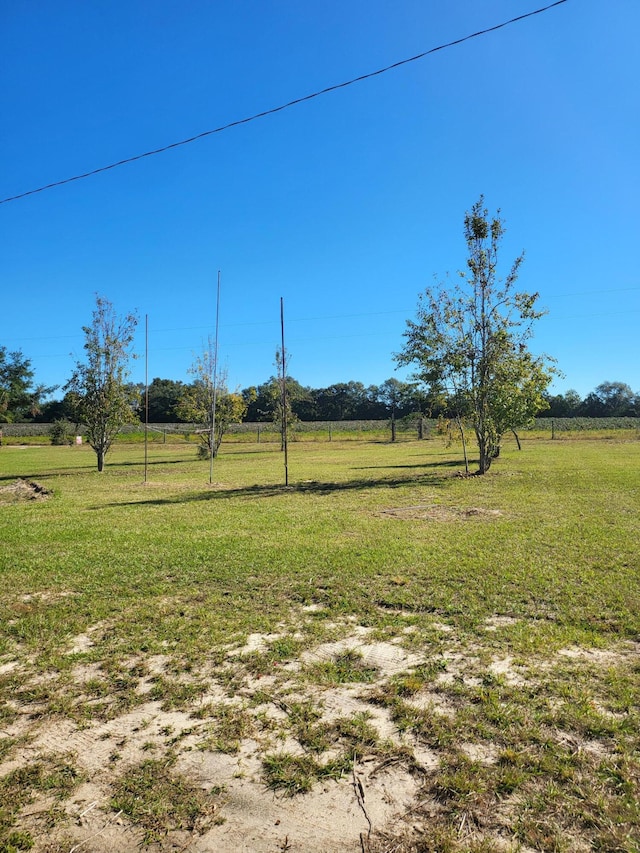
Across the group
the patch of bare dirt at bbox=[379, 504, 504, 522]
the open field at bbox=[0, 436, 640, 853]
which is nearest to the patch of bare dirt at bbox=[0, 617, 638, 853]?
the open field at bbox=[0, 436, 640, 853]

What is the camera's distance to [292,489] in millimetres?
12375

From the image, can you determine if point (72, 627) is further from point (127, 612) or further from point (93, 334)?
point (93, 334)

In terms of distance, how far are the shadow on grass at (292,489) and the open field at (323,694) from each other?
161 inches

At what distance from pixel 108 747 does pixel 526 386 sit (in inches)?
543

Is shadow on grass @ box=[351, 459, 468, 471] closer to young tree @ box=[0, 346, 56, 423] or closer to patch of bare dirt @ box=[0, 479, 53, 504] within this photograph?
patch of bare dirt @ box=[0, 479, 53, 504]

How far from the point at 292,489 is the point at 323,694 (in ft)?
31.3

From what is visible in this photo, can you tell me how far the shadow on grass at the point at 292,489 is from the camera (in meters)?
11.0

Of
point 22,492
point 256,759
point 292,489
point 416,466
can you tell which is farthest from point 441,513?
point 22,492

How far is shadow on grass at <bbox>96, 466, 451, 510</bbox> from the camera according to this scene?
431 inches

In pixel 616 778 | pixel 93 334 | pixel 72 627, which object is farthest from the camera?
pixel 93 334

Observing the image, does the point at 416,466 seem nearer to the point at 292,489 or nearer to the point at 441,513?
the point at 292,489

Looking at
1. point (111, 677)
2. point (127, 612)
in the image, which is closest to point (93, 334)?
point (127, 612)

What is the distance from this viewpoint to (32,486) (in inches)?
540

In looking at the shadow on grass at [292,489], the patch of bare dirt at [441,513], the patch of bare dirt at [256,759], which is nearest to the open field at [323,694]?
the patch of bare dirt at [256,759]
